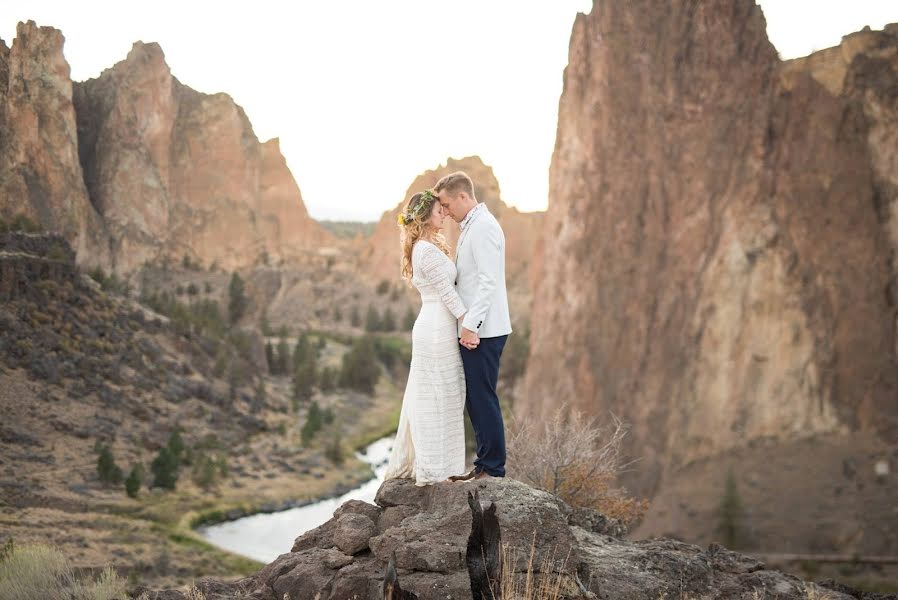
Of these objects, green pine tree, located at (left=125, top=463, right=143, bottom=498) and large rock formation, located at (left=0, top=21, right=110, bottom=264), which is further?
large rock formation, located at (left=0, top=21, right=110, bottom=264)

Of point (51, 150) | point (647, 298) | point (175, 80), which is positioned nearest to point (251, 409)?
point (51, 150)

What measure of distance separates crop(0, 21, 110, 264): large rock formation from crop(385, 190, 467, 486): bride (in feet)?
63.7

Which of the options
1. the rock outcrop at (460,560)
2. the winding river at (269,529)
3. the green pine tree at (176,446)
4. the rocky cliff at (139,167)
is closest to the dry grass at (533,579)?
the rock outcrop at (460,560)

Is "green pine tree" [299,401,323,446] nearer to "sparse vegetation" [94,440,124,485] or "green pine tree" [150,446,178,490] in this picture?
"green pine tree" [150,446,178,490]

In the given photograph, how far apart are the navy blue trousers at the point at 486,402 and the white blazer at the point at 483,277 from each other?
0.14 m

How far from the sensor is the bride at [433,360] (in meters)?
5.91

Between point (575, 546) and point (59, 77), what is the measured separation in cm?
2762

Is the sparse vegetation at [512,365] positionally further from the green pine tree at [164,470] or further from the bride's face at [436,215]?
the bride's face at [436,215]

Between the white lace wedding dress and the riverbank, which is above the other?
the white lace wedding dress

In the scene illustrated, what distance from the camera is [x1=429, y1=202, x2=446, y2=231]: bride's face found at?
600cm

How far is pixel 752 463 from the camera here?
18578 millimetres

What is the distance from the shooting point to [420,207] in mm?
5977

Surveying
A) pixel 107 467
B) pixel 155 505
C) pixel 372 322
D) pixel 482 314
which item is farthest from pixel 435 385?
pixel 372 322

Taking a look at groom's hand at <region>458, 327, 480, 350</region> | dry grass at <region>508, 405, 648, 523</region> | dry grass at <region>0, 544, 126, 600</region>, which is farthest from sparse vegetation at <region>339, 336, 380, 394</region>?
groom's hand at <region>458, 327, 480, 350</region>
